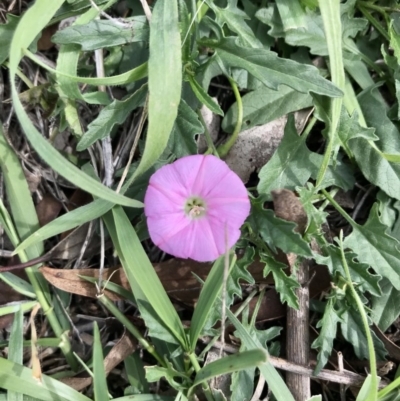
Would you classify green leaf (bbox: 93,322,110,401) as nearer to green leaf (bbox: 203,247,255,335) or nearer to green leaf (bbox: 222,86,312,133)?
green leaf (bbox: 203,247,255,335)

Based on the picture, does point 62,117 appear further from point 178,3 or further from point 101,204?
point 178,3

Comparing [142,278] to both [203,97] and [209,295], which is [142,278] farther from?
[203,97]

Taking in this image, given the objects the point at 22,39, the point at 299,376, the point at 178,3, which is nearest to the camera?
the point at 22,39

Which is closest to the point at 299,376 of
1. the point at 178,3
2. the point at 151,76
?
the point at 151,76

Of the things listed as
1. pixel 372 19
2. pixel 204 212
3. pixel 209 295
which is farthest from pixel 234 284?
pixel 372 19

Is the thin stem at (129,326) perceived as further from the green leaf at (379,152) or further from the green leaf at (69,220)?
the green leaf at (379,152)

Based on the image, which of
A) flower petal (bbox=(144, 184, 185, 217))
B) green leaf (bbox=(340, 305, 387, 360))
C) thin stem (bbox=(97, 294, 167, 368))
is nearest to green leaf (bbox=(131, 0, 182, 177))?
flower petal (bbox=(144, 184, 185, 217))
